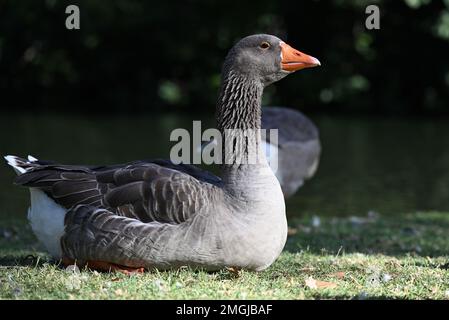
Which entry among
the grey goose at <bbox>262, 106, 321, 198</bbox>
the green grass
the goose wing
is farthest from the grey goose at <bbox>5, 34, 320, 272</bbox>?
the grey goose at <bbox>262, 106, 321, 198</bbox>

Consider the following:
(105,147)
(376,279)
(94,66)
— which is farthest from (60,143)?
(376,279)

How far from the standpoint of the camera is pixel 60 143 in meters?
18.1

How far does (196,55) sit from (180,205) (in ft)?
79.8

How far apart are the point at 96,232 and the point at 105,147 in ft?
40.7

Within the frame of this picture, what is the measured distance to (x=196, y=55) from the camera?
29203 mm

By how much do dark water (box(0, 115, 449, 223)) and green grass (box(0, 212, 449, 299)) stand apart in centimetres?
383

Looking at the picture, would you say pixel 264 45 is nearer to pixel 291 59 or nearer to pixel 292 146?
pixel 291 59

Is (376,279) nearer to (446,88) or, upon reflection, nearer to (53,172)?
(53,172)

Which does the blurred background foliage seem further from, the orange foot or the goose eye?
the orange foot

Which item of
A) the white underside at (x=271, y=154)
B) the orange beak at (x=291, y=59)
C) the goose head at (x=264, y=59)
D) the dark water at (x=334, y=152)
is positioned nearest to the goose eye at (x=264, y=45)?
the goose head at (x=264, y=59)

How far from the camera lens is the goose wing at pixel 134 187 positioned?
5305mm

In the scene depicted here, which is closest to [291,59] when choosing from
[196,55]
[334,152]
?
[334,152]

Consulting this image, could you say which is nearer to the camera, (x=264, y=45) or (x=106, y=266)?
(x=106, y=266)

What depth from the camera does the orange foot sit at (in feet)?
17.6
